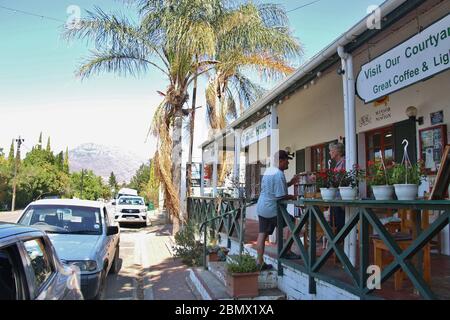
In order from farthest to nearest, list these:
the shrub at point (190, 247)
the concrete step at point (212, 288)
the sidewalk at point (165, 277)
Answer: the shrub at point (190, 247) < the sidewalk at point (165, 277) < the concrete step at point (212, 288)

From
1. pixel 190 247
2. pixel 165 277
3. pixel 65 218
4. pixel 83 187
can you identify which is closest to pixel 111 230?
pixel 65 218

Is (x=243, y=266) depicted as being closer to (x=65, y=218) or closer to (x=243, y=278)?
(x=243, y=278)

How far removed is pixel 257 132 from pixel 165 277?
4.17 meters

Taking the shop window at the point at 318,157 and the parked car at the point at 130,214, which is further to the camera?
the parked car at the point at 130,214

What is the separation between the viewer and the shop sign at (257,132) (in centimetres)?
944

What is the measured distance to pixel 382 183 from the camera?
416 cm

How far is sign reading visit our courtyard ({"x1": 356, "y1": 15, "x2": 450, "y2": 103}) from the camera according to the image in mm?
4082

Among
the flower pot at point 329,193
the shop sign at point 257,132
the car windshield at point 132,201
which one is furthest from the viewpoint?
the car windshield at point 132,201

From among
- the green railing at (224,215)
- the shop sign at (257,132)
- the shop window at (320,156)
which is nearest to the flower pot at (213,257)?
the green railing at (224,215)

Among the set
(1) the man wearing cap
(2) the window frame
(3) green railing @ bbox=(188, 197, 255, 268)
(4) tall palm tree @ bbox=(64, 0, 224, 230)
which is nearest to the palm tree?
(4) tall palm tree @ bbox=(64, 0, 224, 230)

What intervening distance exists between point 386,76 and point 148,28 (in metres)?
10.1

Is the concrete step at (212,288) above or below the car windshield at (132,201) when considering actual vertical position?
below

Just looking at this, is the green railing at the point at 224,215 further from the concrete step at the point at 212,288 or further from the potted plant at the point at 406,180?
the potted plant at the point at 406,180
